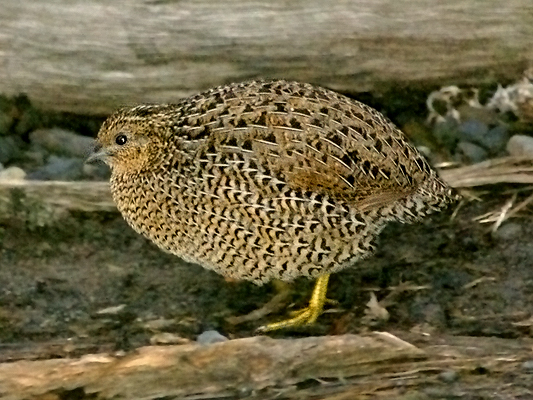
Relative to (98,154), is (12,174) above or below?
below

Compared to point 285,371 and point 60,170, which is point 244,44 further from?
point 285,371

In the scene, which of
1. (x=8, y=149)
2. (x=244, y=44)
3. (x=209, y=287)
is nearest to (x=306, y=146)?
(x=209, y=287)

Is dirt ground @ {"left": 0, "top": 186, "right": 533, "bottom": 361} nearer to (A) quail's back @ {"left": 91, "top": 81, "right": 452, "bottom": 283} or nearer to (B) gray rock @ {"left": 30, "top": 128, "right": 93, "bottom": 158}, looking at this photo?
→ (A) quail's back @ {"left": 91, "top": 81, "right": 452, "bottom": 283}

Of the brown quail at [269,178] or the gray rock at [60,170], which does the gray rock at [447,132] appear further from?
the gray rock at [60,170]

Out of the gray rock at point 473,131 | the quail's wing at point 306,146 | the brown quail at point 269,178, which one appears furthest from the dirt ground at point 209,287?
the quail's wing at point 306,146

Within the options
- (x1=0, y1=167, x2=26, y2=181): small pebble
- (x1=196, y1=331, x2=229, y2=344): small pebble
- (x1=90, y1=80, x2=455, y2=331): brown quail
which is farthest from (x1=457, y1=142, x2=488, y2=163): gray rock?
(x1=0, y1=167, x2=26, y2=181): small pebble

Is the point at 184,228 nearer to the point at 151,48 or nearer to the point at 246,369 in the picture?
the point at 246,369
